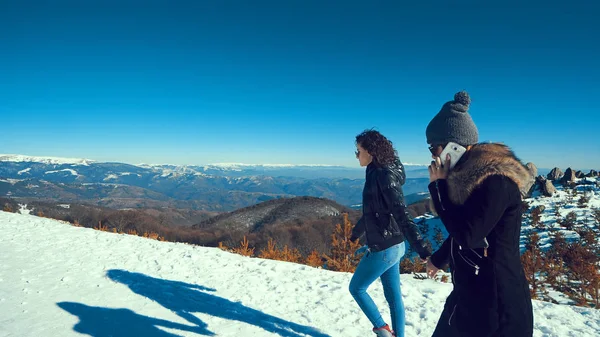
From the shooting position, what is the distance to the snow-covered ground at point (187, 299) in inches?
179

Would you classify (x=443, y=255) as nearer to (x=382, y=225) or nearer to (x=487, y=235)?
(x=487, y=235)

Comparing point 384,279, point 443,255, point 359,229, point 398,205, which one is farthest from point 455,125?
point 384,279

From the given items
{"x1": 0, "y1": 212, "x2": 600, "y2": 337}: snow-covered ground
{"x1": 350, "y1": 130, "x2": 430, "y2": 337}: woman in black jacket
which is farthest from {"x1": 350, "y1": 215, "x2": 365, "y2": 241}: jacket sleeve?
{"x1": 0, "y1": 212, "x2": 600, "y2": 337}: snow-covered ground

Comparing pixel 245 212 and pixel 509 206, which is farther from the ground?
pixel 509 206

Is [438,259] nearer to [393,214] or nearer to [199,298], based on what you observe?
[393,214]

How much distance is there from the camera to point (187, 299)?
5680 mm

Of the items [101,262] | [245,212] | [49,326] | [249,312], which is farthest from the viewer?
[245,212]

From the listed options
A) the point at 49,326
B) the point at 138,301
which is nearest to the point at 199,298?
the point at 138,301

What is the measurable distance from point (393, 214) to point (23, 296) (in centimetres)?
649

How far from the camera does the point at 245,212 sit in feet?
274

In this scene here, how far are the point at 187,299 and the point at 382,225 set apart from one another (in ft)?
14.2

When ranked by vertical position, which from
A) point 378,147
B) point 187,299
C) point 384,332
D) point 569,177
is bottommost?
point 187,299

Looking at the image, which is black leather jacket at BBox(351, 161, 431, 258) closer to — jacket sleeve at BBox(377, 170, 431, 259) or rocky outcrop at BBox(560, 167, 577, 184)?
jacket sleeve at BBox(377, 170, 431, 259)

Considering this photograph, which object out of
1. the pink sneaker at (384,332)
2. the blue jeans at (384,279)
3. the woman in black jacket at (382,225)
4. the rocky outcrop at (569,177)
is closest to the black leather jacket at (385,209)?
the woman in black jacket at (382,225)
